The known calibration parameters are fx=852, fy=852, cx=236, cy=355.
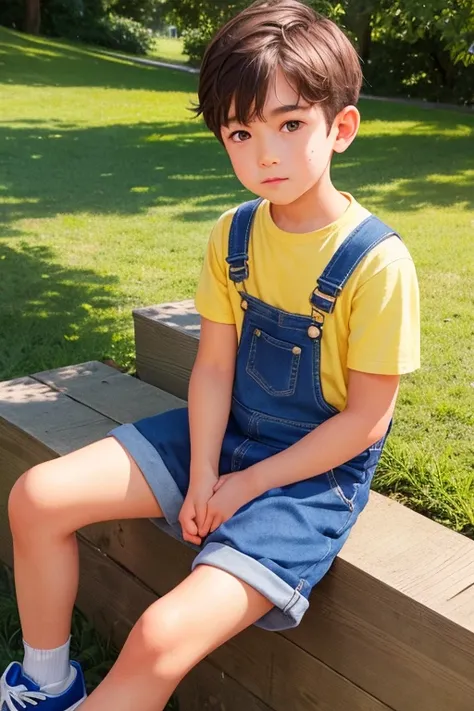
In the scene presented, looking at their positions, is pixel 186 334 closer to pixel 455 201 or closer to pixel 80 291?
pixel 80 291

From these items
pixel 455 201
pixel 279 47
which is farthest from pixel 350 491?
pixel 455 201

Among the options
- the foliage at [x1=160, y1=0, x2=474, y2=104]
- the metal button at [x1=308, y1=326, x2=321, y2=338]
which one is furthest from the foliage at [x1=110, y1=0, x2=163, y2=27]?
the metal button at [x1=308, y1=326, x2=321, y2=338]

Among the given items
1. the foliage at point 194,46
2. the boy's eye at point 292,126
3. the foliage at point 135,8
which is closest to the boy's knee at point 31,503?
the boy's eye at point 292,126

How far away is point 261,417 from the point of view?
201 centimetres

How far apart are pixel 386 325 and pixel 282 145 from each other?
44 cm

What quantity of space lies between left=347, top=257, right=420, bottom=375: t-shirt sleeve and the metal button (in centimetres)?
9

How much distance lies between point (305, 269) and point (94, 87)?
18839mm

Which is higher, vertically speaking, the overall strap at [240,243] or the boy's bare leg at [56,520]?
the overall strap at [240,243]

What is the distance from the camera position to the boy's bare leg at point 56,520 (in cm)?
192

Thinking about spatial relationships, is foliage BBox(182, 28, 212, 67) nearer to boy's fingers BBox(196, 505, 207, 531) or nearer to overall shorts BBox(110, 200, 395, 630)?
overall shorts BBox(110, 200, 395, 630)

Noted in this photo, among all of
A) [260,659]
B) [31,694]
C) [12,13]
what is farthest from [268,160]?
[12,13]

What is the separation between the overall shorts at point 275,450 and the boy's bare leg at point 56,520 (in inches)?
3.6

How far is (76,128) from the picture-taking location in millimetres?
13023

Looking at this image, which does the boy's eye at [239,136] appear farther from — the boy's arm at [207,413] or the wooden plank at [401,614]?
the wooden plank at [401,614]
